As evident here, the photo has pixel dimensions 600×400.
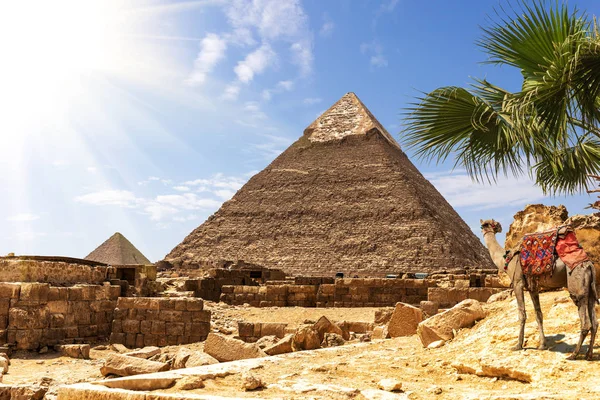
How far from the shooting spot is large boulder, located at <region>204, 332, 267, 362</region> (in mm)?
5375

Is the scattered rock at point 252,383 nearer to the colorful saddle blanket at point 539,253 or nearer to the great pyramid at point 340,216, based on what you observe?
the colorful saddle blanket at point 539,253

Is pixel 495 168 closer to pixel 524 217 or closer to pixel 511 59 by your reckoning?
pixel 524 217

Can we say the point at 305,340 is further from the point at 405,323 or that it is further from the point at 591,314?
the point at 591,314

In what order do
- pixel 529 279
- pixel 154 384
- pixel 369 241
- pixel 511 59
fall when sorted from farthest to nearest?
pixel 369 241 < pixel 511 59 < pixel 529 279 < pixel 154 384

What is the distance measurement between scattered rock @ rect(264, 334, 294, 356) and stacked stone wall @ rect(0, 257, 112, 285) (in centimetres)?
470

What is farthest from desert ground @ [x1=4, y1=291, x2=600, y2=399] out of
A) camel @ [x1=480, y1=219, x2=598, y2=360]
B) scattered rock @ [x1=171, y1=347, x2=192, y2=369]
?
scattered rock @ [x1=171, y1=347, x2=192, y2=369]

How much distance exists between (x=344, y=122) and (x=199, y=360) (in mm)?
107675

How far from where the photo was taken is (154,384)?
384 centimetres

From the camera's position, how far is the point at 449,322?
18.0 feet

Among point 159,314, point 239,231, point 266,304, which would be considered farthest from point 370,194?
point 159,314

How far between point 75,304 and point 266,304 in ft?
22.4

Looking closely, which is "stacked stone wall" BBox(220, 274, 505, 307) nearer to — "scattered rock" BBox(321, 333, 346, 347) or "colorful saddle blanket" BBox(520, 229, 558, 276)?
"scattered rock" BBox(321, 333, 346, 347)

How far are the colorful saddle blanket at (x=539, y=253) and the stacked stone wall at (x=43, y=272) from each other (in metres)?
7.18

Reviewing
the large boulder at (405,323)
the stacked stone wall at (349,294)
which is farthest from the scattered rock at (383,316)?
the stacked stone wall at (349,294)
